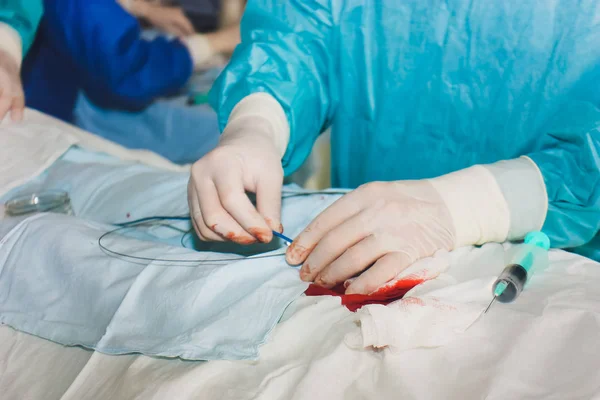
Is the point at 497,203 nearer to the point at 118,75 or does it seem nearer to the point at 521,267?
the point at 521,267

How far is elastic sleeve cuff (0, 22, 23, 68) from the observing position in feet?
5.64

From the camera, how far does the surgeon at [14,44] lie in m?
1.48

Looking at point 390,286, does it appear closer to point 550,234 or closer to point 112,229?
point 550,234

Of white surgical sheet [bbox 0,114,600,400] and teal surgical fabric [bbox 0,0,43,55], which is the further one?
teal surgical fabric [bbox 0,0,43,55]

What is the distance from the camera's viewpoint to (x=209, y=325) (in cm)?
79

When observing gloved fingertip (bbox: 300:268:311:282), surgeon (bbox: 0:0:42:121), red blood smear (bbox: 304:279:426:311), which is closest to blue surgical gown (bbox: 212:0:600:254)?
red blood smear (bbox: 304:279:426:311)

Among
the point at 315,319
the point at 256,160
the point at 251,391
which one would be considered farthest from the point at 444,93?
the point at 251,391

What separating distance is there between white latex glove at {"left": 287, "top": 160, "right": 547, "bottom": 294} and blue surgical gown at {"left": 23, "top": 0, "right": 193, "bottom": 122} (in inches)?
57.0

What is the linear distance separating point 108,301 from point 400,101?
745 millimetres

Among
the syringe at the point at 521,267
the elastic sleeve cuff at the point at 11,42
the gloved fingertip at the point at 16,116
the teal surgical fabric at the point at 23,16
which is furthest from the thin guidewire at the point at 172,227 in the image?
the teal surgical fabric at the point at 23,16

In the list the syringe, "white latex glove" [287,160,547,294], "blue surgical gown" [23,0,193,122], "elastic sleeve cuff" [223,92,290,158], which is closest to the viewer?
the syringe

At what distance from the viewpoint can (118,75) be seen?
7.04 feet

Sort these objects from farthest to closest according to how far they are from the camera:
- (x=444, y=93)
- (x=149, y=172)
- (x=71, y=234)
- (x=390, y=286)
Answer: (x=149, y=172) → (x=444, y=93) → (x=71, y=234) → (x=390, y=286)

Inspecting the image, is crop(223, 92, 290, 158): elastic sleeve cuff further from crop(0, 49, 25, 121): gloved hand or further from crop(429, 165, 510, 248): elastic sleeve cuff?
crop(0, 49, 25, 121): gloved hand
